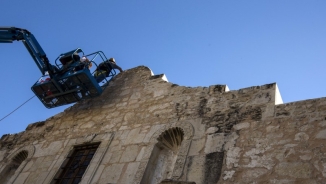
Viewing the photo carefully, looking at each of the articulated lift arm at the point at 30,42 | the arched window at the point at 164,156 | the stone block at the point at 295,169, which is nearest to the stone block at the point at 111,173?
the arched window at the point at 164,156

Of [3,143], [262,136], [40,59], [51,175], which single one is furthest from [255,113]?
[3,143]

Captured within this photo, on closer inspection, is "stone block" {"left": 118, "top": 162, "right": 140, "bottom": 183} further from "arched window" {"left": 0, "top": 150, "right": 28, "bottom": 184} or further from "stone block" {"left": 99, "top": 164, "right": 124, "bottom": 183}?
"arched window" {"left": 0, "top": 150, "right": 28, "bottom": 184}

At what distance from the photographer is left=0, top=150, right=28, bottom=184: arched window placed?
7902mm

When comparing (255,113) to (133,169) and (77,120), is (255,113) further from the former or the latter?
(77,120)

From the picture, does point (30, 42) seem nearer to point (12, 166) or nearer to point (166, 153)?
point (12, 166)

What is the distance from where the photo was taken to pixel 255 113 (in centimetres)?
579

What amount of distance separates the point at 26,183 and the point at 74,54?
3.66m

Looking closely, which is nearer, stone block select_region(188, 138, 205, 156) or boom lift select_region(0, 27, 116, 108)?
stone block select_region(188, 138, 205, 156)

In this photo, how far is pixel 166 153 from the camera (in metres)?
6.46

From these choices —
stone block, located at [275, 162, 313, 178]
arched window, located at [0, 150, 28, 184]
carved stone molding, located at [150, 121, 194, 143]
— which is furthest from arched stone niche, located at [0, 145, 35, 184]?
stone block, located at [275, 162, 313, 178]

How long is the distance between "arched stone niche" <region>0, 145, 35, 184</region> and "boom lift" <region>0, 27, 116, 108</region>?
142 cm

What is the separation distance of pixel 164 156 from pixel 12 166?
4084mm

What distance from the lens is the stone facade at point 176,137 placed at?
193 inches

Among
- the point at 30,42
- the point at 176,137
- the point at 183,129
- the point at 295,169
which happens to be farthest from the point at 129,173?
the point at 30,42
